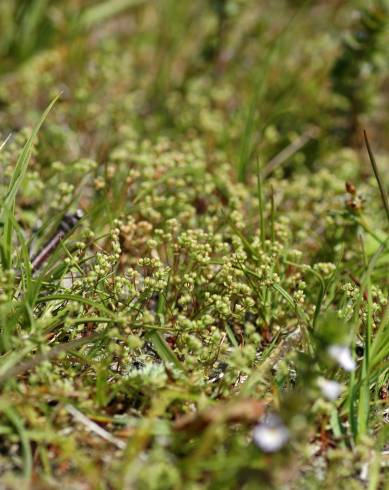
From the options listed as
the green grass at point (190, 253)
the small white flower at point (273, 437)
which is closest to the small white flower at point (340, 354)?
the green grass at point (190, 253)

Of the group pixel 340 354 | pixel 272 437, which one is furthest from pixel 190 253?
pixel 272 437

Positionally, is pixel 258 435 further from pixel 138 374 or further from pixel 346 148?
pixel 346 148

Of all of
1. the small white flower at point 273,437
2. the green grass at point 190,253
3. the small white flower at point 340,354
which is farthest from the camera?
the green grass at point 190,253

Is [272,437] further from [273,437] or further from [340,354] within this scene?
[340,354]

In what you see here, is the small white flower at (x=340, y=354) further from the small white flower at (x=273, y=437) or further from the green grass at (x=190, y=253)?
the small white flower at (x=273, y=437)

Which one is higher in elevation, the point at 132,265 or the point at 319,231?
the point at 132,265

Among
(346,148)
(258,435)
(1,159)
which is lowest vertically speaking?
(346,148)

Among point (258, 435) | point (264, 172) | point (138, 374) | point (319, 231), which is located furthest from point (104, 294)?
point (264, 172)

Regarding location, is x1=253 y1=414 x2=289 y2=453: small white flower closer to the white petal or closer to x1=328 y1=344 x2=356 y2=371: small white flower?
the white petal
